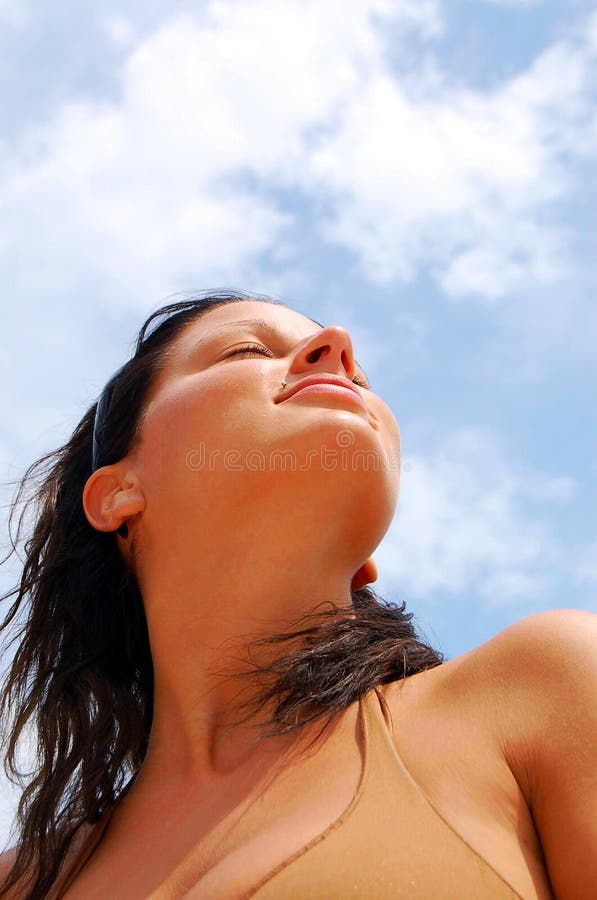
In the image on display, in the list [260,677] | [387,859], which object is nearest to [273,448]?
[260,677]

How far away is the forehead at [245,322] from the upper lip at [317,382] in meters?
0.38

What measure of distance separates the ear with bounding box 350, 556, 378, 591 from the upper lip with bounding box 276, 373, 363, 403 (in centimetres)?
69

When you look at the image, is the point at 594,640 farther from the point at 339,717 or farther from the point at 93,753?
the point at 93,753

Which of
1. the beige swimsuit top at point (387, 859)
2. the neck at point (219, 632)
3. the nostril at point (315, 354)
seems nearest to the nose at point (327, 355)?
the nostril at point (315, 354)

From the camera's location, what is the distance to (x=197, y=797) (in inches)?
109

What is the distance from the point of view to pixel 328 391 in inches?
125

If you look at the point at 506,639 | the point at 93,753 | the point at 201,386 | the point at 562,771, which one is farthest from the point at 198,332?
the point at 562,771

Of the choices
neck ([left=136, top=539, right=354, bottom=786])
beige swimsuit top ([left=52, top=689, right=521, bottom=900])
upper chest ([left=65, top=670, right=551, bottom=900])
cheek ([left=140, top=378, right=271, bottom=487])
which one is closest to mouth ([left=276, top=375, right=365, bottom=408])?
cheek ([left=140, top=378, right=271, bottom=487])

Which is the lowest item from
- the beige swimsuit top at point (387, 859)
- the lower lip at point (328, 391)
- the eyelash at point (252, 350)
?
the beige swimsuit top at point (387, 859)

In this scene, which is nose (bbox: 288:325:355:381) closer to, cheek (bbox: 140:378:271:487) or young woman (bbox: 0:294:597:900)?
young woman (bbox: 0:294:597:900)

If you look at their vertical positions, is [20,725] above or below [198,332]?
below

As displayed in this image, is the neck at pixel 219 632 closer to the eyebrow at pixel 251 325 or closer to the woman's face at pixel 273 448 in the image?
the woman's face at pixel 273 448

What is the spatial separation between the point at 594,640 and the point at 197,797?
1142mm

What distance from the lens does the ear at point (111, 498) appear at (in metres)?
3.48
